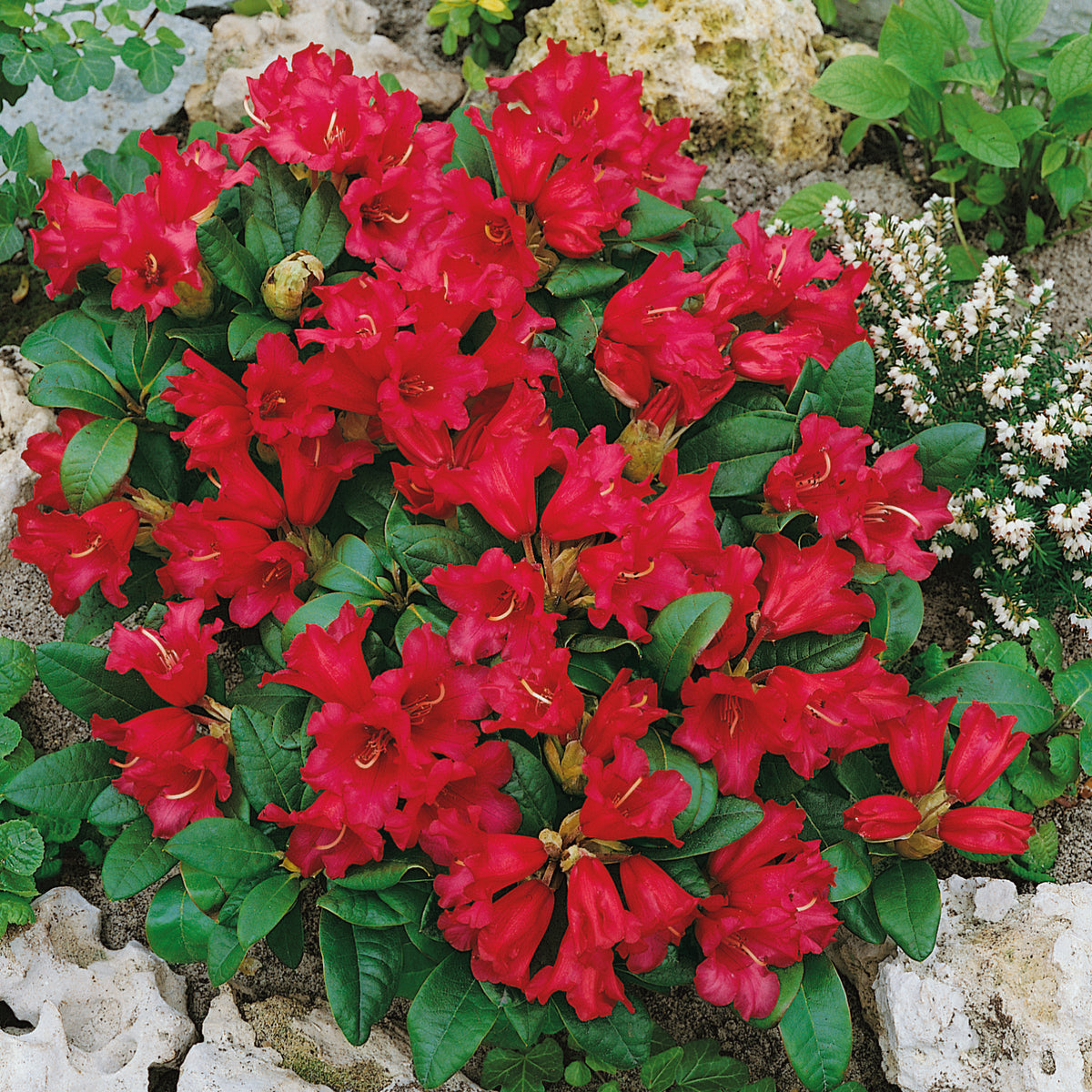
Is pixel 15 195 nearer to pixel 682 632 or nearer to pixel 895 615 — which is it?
pixel 682 632

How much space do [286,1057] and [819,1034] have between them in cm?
92

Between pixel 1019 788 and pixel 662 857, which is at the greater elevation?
pixel 662 857

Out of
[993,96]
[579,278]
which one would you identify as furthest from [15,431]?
[993,96]

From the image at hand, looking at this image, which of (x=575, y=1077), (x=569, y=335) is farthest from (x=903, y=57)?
(x=575, y=1077)

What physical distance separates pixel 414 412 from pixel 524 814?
0.64m

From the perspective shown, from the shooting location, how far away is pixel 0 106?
8.87ft

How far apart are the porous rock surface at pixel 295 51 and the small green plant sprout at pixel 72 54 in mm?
191

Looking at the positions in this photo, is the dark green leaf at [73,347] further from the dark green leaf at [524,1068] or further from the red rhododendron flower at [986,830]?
the red rhododendron flower at [986,830]

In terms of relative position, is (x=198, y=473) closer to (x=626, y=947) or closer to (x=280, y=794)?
(x=280, y=794)

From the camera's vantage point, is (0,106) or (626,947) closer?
(626,947)

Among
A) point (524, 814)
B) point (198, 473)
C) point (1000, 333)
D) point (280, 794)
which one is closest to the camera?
point (524, 814)

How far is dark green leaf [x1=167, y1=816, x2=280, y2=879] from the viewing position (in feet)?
4.91

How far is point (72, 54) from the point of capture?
8.27 feet

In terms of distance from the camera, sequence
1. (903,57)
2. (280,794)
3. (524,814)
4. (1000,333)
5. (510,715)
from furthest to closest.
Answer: (903,57), (1000,333), (280,794), (524,814), (510,715)
